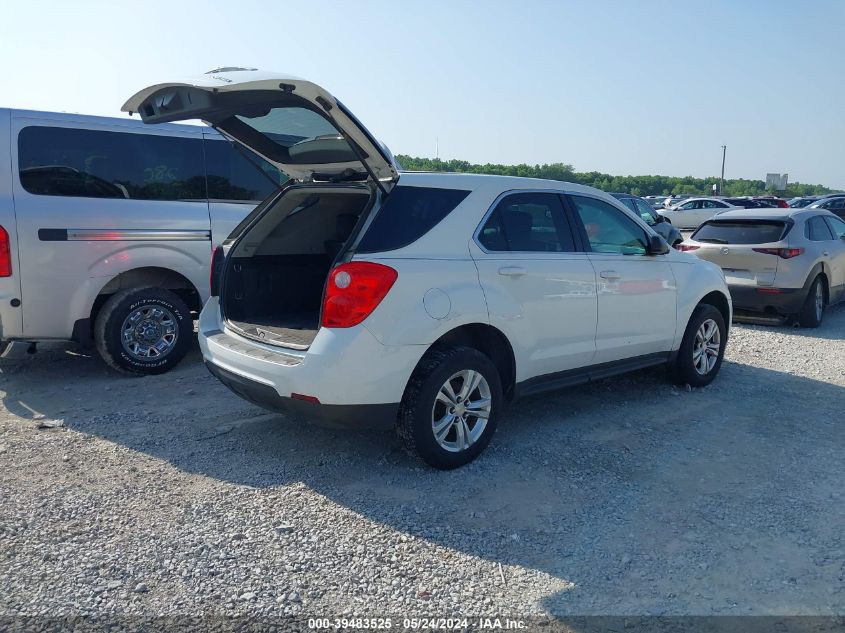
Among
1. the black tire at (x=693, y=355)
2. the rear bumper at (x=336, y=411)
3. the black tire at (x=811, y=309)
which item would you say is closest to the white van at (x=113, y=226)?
the rear bumper at (x=336, y=411)

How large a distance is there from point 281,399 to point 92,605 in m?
1.42

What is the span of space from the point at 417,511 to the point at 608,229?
2.76 m

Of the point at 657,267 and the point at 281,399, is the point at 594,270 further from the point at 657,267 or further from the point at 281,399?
the point at 281,399

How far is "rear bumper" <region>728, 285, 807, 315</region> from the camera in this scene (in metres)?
9.12

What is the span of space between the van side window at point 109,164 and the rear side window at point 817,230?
7719mm

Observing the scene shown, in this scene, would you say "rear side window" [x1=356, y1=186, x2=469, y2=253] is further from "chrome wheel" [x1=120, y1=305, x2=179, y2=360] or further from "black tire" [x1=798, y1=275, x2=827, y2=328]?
"black tire" [x1=798, y1=275, x2=827, y2=328]

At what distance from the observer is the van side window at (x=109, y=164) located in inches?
231

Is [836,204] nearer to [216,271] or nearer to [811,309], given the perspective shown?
[811,309]

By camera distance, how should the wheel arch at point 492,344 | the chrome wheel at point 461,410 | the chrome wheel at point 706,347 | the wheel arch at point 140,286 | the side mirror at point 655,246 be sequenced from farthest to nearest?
the chrome wheel at point 706,347
the wheel arch at point 140,286
the side mirror at point 655,246
the wheel arch at point 492,344
the chrome wheel at point 461,410

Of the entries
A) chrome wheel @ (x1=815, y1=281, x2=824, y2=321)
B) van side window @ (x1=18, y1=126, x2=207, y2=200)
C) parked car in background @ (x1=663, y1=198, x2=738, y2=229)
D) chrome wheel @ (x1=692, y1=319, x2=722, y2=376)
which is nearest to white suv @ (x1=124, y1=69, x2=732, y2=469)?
chrome wheel @ (x1=692, y1=319, x2=722, y2=376)

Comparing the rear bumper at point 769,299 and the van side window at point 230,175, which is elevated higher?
the van side window at point 230,175

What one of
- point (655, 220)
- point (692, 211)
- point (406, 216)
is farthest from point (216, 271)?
point (692, 211)

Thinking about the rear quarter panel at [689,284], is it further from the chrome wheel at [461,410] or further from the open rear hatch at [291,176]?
the open rear hatch at [291,176]

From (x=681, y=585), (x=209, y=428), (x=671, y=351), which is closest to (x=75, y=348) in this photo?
(x=209, y=428)
